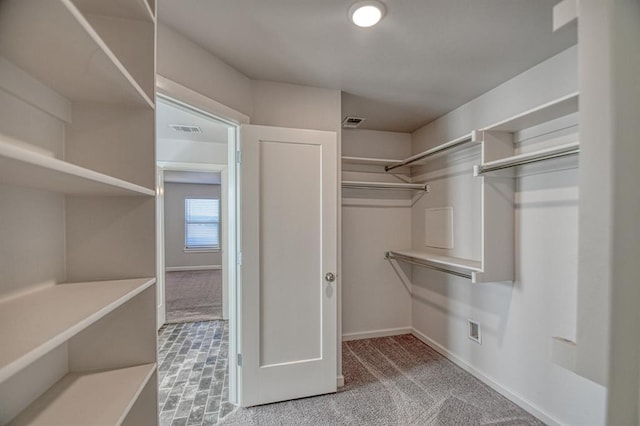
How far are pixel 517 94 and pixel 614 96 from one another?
2049mm

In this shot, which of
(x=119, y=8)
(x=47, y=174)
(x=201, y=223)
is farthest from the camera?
(x=201, y=223)

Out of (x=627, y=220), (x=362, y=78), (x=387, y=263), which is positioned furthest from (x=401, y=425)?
(x=362, y=78)

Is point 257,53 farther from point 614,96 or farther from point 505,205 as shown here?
point 505,205

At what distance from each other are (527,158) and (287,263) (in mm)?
1762

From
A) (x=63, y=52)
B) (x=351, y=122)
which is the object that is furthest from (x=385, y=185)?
(x=63, y=52)

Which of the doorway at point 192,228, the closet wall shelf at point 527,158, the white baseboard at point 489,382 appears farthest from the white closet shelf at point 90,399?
the doorway at point 192,228

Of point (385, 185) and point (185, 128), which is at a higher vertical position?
point (185, 128)

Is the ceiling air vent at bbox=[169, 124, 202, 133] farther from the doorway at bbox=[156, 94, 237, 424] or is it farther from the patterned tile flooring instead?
the patterned tile flooring

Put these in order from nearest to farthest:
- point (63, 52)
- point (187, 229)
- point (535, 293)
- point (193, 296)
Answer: point (63, 52) < point (535, 293) < point (193, 296) < point (187, 229)

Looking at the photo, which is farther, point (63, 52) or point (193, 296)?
point (193, 296)

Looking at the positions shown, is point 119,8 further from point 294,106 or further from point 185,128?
Answer: point 185,128

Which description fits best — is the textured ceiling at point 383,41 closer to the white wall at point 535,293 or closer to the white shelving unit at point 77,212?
the white wall at point 535,293

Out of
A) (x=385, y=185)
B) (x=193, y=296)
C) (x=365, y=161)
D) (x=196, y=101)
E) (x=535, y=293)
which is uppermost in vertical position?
(x=196, y=101)

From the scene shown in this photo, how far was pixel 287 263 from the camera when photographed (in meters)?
2.24
